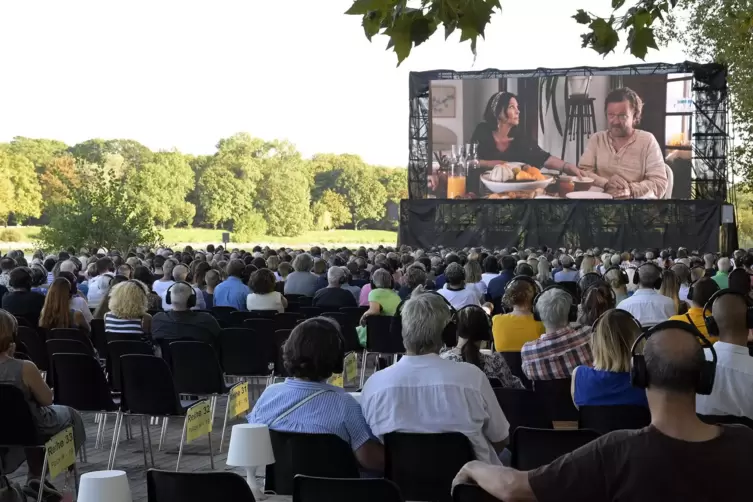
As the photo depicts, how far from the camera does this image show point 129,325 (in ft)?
27.7

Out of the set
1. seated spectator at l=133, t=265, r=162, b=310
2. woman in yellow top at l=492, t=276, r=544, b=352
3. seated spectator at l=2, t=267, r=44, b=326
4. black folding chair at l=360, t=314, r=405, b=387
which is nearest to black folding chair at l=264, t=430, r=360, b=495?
woman in yellow top at l=492, t=276, r=544, b=352

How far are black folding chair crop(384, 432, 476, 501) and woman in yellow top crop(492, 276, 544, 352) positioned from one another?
3474 mm

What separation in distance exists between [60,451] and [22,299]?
5.18 m

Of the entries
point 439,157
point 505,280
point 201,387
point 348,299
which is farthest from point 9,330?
point 439,157

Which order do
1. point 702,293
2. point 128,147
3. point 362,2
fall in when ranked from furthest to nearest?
point 128,147, point 702,293, point 362,2

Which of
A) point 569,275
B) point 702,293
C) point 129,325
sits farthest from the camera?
point 569,275

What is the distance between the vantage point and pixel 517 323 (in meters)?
7.78

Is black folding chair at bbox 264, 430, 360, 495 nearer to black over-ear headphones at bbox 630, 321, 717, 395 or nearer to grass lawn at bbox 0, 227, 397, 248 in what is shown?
black over-ear headphones at bbox 630, 321, 717, 395

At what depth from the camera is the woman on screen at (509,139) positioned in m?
34.4

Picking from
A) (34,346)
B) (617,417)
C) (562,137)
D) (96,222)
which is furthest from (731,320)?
(562,137)

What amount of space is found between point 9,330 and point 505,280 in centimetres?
780

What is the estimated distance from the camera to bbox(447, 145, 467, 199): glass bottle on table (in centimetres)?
3481

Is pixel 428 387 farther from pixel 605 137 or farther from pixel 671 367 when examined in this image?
pixel 605 137

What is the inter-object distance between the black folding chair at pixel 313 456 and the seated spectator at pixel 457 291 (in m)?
6.11
